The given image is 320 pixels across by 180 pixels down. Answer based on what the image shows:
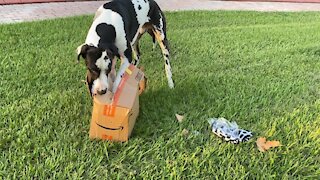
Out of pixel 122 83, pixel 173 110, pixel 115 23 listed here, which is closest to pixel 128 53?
pixel 115 23

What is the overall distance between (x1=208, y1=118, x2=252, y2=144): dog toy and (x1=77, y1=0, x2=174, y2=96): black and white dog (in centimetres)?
84

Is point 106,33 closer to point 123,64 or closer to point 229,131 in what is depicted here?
point 123,64

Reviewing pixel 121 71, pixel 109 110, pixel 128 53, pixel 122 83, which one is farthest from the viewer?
pixel 128 53

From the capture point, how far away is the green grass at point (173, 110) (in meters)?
2.72

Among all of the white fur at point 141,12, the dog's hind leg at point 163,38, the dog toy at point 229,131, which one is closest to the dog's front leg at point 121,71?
the white fur at point 141,12

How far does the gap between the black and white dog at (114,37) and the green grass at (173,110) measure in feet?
1.49

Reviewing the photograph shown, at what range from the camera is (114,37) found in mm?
3105

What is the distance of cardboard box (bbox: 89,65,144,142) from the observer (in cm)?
→ 275

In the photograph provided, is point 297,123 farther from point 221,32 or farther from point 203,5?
point 203,5

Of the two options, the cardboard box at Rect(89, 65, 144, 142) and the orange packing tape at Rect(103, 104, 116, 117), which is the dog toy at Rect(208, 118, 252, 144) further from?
the orange packing tape at Rect(103, 104, 116, 117)

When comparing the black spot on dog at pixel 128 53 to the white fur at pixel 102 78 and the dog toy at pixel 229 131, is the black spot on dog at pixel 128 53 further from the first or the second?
the dog toy at pixel 229 131

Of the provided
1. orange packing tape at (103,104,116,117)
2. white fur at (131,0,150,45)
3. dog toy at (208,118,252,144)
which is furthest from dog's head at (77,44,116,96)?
dog toy at (208,118,252,144)

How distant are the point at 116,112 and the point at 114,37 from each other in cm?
69

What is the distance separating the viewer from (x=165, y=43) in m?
3.92
